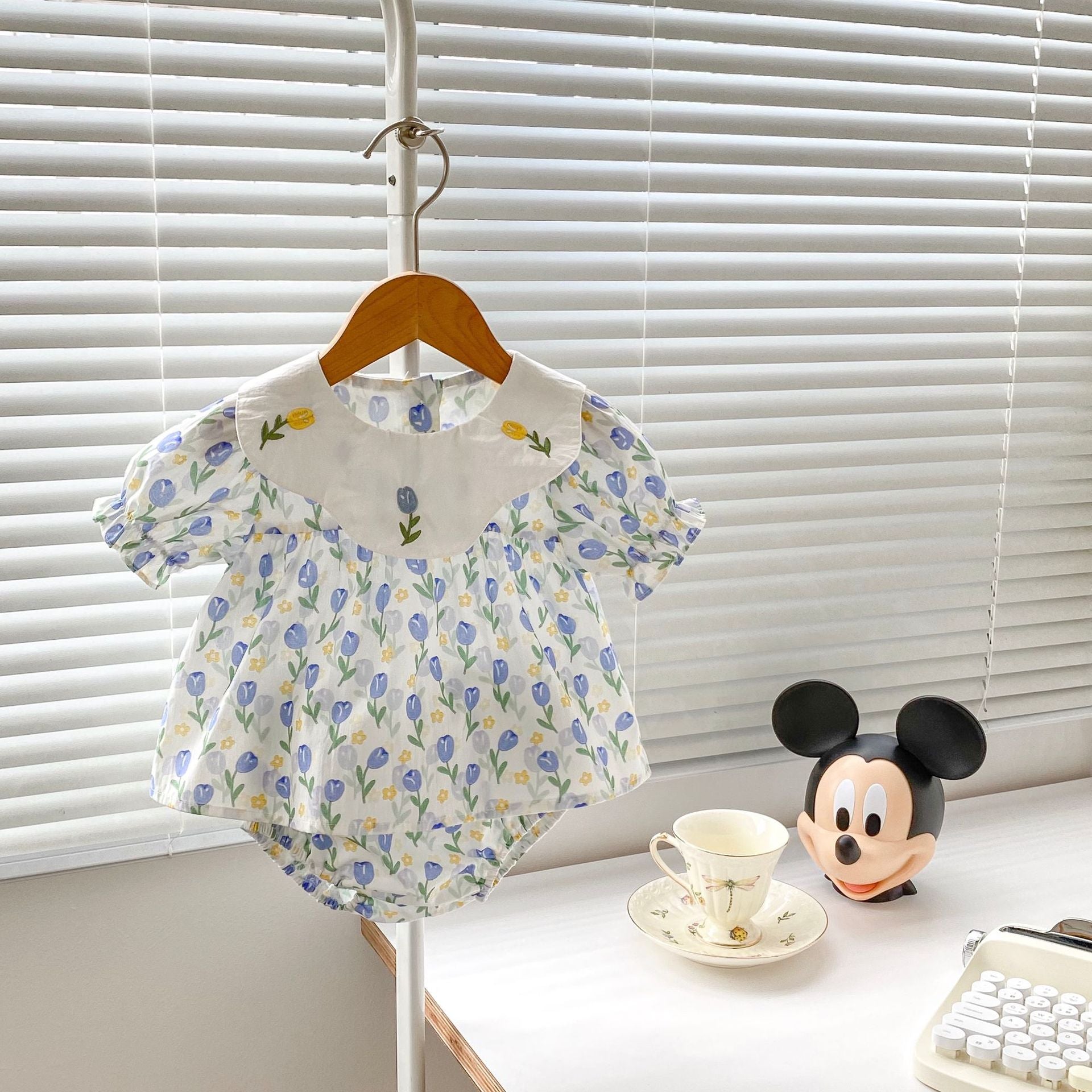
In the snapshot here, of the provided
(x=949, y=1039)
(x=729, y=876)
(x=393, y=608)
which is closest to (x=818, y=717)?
(x=729, y=876)

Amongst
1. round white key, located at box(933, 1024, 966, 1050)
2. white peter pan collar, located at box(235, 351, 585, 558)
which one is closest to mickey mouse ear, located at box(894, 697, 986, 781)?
round white key, located at box(933, 1024, 966, 1050)

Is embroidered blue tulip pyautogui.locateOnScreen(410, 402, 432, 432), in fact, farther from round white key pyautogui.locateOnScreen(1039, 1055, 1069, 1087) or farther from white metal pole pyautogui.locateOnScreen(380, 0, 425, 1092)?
round white key pyautogui.locateOnScreen(1039, 1055, 1069, 1087)

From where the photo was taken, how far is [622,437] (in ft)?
2.68

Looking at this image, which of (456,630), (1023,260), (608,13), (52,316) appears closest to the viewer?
(456,630)

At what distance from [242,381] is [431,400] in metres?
0.29

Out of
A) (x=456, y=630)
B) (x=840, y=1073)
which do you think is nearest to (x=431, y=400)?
(x=456, y=630)

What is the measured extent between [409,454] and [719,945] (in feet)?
1.95

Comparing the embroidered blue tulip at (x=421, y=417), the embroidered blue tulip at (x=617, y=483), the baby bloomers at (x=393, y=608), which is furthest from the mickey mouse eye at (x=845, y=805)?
the embroidered blue tulip at (x=421, y=417)

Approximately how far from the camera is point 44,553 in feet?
3.35

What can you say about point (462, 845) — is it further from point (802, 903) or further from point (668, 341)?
point (668, 341)

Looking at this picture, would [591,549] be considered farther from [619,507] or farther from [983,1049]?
[983,1049]

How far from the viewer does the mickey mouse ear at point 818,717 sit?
1204 millimetres

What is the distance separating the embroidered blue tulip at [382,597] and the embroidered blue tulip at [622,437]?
0.20 m

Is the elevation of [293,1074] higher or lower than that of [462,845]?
lower
